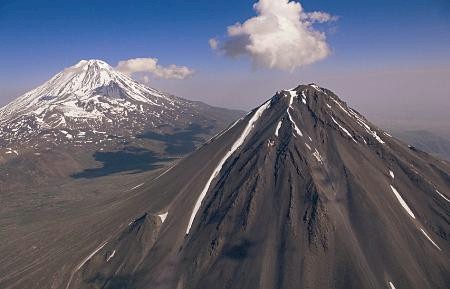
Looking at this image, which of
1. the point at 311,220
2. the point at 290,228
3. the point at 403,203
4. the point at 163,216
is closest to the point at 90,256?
the point at 163,216

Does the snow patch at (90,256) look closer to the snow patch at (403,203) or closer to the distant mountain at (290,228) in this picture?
the distant mountain at (290,228)

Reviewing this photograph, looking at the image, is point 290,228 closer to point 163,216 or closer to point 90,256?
point 163,216

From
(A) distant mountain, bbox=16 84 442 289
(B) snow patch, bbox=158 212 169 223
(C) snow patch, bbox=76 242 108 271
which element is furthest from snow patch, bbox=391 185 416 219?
(C) snow patch, bbox=76 242 108 271

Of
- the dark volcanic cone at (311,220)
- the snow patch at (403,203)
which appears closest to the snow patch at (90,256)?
the dark volcanic cone at (311,220)

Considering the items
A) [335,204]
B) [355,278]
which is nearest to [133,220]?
[335,204]

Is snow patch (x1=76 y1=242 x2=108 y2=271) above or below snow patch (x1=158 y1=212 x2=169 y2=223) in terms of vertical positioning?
below

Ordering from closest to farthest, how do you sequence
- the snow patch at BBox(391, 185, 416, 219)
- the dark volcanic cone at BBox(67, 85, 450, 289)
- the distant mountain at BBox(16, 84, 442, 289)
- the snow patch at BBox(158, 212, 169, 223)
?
the dark volcanic cone at BBox(67, 85, 450, 289)
the distant mountain at BBox(16, 84, 442, 289)
the snow patch at BBox(391, 185, 416, 219)
the snow patch at BBox(158, 212, 169, 223)

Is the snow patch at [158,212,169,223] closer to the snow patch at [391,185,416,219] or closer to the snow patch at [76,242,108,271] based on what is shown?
the snow patch at [76,242,108,271]

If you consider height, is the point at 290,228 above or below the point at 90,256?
above
